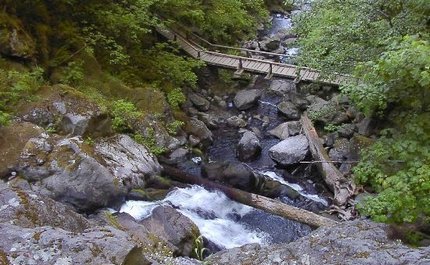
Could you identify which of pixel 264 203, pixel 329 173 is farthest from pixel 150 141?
pixel 329 173

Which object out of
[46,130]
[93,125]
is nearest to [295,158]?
[93,125]

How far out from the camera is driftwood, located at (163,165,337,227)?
9.62 m

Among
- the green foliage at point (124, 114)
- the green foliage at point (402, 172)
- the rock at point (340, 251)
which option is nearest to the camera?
the rock at point (340, 251)

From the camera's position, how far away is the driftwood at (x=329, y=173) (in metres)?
10.6

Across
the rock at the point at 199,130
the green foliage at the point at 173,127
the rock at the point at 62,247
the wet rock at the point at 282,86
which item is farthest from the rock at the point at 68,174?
the wet rock at the point at 282,86

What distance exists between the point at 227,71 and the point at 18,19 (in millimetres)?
8200

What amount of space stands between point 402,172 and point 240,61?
9.28m

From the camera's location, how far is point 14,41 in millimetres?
10664

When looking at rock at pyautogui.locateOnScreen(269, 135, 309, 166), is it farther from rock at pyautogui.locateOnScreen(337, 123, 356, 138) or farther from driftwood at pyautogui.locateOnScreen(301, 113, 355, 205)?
rock at pyautogui.locateOnScreen(337, 123, 356, 138)

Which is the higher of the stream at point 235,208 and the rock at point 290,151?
the rock at point 290,151

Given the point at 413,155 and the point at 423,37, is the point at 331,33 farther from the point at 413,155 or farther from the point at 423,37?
the point at 413,155

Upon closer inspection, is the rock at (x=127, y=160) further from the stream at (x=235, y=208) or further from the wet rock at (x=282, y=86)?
the wet rock at (x=282, y=86)

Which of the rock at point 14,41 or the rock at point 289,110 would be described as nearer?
A: the rock at point 14,41

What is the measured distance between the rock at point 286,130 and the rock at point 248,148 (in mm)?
1038
